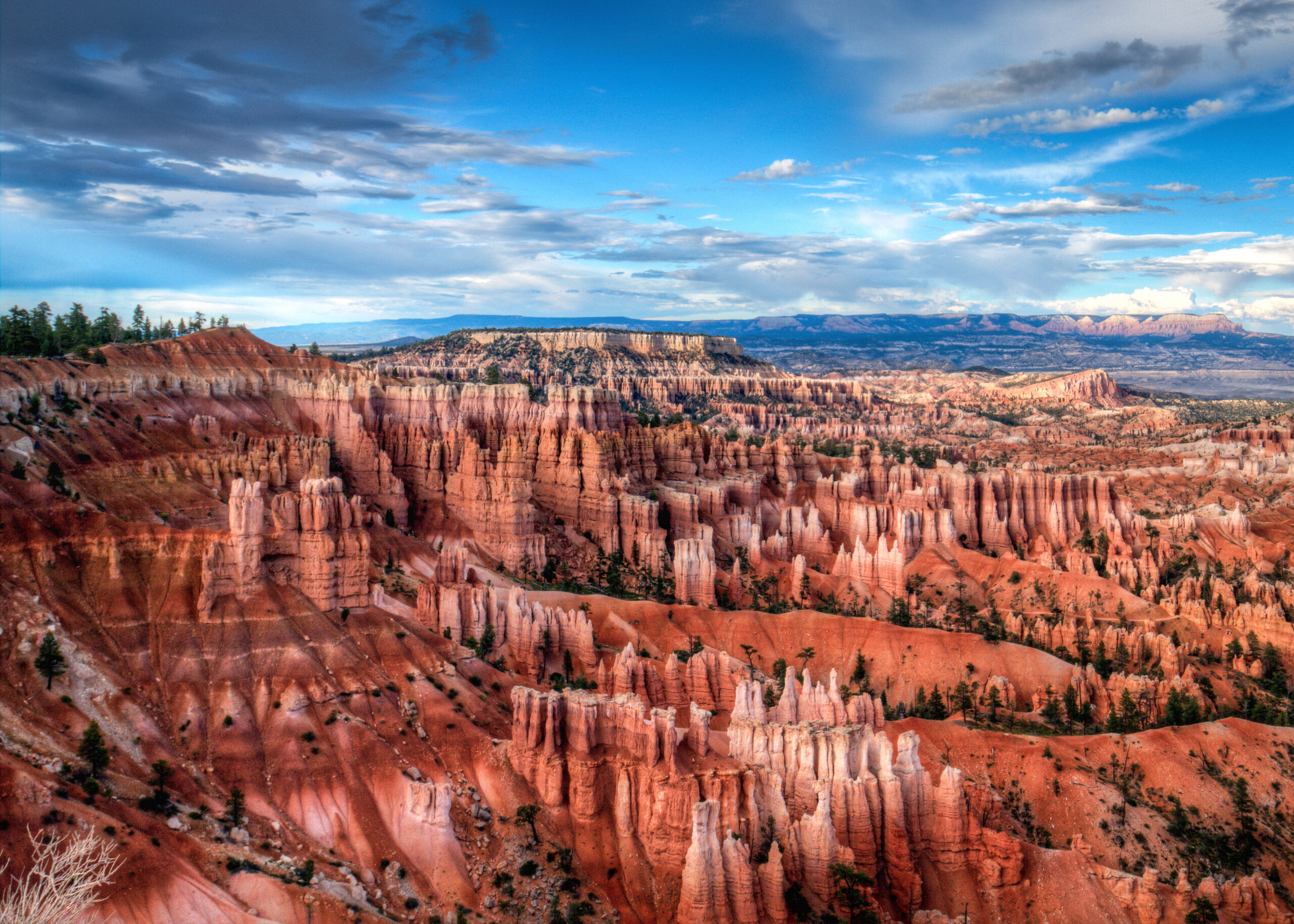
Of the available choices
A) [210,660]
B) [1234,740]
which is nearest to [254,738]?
[210,660]

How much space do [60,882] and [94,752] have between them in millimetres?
13648

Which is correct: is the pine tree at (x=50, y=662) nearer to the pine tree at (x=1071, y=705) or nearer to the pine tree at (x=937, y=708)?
the pine tree at (x=937, y=708)

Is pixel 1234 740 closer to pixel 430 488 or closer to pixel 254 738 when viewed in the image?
pixel 254 738

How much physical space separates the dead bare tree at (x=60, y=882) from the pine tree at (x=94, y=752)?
4.54 meters

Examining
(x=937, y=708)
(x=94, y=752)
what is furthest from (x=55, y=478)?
(x=937, y=708)

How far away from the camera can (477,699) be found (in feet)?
169

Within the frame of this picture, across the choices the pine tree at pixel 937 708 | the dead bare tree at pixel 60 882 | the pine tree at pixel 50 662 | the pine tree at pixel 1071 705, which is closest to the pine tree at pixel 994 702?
the pine tree at pixel 937 708

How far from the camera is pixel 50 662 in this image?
42.4 meters

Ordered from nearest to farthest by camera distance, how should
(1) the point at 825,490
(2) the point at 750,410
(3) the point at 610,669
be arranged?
(3) the point at 610,669 < (1) the point at 825,490 < (2) the point at 750,410

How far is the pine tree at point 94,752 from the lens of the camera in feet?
128

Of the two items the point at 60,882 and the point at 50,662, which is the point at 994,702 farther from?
the point at 50,662

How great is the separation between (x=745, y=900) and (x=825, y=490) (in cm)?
6656

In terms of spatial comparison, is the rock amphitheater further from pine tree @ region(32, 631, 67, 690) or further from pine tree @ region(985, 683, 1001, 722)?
pine tree @ region(985, 683, 1001, 722)

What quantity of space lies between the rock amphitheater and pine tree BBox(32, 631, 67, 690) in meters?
0.29
